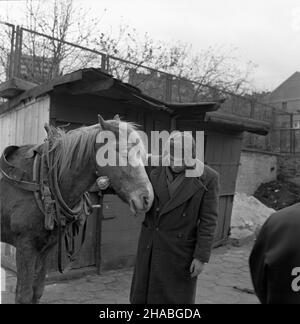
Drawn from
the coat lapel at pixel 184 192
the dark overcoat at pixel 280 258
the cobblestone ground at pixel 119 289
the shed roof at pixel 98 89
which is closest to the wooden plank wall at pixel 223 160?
the cobblestone ground at pixel 119 289

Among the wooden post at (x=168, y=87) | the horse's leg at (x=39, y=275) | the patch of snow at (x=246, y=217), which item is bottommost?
the patch of snow at (x=246, y=217)

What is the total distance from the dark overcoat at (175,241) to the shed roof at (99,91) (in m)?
2.17

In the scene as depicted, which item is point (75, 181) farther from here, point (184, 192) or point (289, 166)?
point (289, 166)

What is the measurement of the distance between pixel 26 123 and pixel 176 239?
12.3 feet

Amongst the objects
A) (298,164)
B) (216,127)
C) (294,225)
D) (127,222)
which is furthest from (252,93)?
(294,225)

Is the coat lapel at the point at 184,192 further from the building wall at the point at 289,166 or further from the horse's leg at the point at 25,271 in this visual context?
the building wall at the point at 289,166

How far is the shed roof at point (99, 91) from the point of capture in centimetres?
463

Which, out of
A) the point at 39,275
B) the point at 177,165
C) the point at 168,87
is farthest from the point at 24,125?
the point at 168,87

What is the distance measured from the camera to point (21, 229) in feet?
9.53

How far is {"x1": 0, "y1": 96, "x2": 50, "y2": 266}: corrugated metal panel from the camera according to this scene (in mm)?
5320

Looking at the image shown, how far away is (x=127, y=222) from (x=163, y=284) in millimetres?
3457

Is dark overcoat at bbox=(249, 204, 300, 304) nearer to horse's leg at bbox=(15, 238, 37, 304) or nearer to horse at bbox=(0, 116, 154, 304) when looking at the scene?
horse at bbox=(0, 116, 154, 304)

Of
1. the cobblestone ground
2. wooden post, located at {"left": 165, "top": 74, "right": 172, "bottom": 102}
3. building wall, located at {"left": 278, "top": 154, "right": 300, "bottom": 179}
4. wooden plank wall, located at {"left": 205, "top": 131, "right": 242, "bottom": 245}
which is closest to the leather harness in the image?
the cobblestone ground

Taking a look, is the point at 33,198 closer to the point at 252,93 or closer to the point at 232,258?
the point at 232,258
